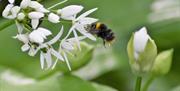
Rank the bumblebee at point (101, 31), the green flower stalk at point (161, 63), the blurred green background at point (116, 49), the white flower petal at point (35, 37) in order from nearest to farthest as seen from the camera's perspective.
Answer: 1. the white flower petal at point (35, 37)
2. the bumblebee at point (101, 31)
3. the green flower stalk at point (161, 63)
4. the blurred green background at point (116, 49)

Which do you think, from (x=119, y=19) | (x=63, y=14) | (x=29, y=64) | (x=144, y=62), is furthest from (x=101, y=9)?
(x=63, y=14)

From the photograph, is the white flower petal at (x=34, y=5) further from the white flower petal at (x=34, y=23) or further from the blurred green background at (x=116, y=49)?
the blurred green background at (x=116, y=49)

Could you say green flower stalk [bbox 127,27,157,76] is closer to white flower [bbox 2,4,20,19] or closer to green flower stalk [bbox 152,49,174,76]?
green flower stalk [bbox 152,49,174,76]

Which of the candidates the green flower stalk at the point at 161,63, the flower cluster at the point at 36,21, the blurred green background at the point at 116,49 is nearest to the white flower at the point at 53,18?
the flower cluster at the point at 36,21

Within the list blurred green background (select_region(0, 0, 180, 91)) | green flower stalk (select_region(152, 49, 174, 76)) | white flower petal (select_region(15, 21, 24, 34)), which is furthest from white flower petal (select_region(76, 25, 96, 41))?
blurred green background (select_region(0, 0, 180, 91))

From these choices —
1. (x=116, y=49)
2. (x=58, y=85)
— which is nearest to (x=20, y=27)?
(x=58, y=85)

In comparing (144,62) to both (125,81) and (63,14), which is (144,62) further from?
(125,81)
